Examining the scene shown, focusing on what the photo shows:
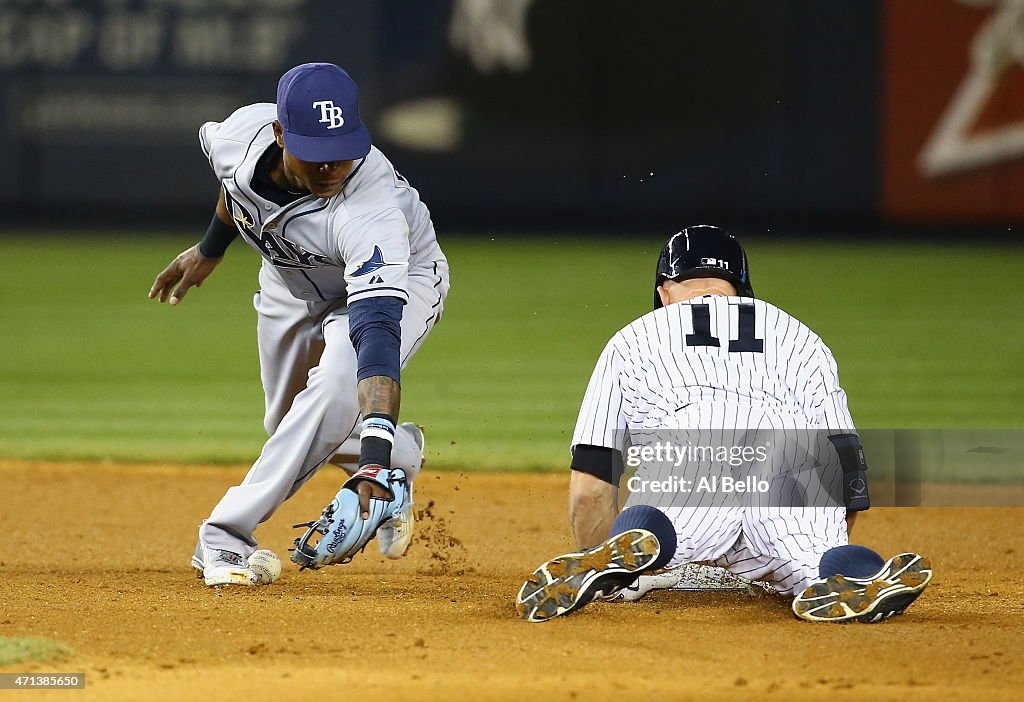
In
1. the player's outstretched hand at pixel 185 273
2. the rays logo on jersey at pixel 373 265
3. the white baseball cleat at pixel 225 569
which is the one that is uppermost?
the player's outstretched hand at pixel 185 273

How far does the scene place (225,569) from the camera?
171 inches

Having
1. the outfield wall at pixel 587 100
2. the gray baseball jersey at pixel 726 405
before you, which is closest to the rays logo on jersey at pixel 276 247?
the gray baseball jersey at pixel 726 405

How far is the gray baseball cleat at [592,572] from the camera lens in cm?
354

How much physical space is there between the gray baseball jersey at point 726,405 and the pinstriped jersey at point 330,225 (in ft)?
2.31

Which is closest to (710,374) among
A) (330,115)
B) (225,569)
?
(330,115)

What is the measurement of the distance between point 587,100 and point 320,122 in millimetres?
12847

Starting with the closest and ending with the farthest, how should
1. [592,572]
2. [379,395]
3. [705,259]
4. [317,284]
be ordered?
1. [592,572]
2. [379,395]
3. [705,259]
4. [317,284]

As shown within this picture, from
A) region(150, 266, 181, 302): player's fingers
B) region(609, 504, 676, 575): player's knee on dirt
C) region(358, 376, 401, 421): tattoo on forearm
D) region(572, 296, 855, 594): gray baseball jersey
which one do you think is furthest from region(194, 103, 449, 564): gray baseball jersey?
region(609, 504, 676, 575): player's knee on dirt

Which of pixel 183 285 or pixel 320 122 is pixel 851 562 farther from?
pixel 183 285

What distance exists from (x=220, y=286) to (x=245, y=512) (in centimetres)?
1057

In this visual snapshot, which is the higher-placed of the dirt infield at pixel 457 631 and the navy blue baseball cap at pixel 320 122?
the navy blue baseball cap at pixel 320 122

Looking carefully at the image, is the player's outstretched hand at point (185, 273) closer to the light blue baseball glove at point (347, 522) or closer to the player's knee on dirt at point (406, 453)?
the player's knee on dirt at point (406, 453)

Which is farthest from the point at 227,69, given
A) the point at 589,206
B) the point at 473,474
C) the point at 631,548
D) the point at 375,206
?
the point at 631,548

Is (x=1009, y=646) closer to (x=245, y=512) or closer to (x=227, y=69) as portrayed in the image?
(x=245, y=512)
